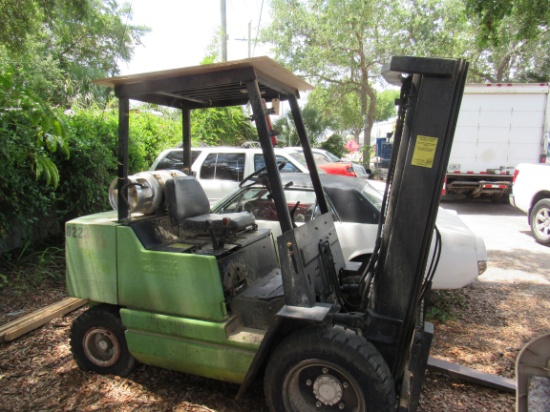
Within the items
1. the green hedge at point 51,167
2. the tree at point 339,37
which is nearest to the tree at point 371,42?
the tree at point 339,37

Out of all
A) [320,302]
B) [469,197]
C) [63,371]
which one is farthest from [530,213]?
[63,371]

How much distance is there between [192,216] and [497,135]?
1104 cm

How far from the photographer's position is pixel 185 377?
3.50m

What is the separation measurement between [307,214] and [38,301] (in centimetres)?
346

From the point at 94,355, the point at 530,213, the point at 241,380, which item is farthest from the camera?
the point at 530,213

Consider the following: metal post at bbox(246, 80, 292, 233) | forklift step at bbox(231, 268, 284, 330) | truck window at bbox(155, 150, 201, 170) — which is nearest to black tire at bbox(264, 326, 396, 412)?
forklift step at bbox(231, 268, 284, 330)

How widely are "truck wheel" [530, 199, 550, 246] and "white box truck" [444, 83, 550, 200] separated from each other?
3.55 meters

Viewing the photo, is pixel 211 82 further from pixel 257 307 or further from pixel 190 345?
pixel 190 345

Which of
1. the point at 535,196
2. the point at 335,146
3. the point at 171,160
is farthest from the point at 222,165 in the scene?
the point at 335,146

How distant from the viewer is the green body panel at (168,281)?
2959 millimetres

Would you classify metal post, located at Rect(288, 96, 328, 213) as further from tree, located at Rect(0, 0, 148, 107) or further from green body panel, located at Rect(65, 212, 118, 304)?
tree, located at Rect(0, 0, 148, 107)

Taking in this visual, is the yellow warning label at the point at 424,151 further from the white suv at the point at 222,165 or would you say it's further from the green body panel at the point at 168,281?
the white suv at the point at 222,165

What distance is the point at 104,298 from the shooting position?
3.35m

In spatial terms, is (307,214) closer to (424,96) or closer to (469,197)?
(424,96)
